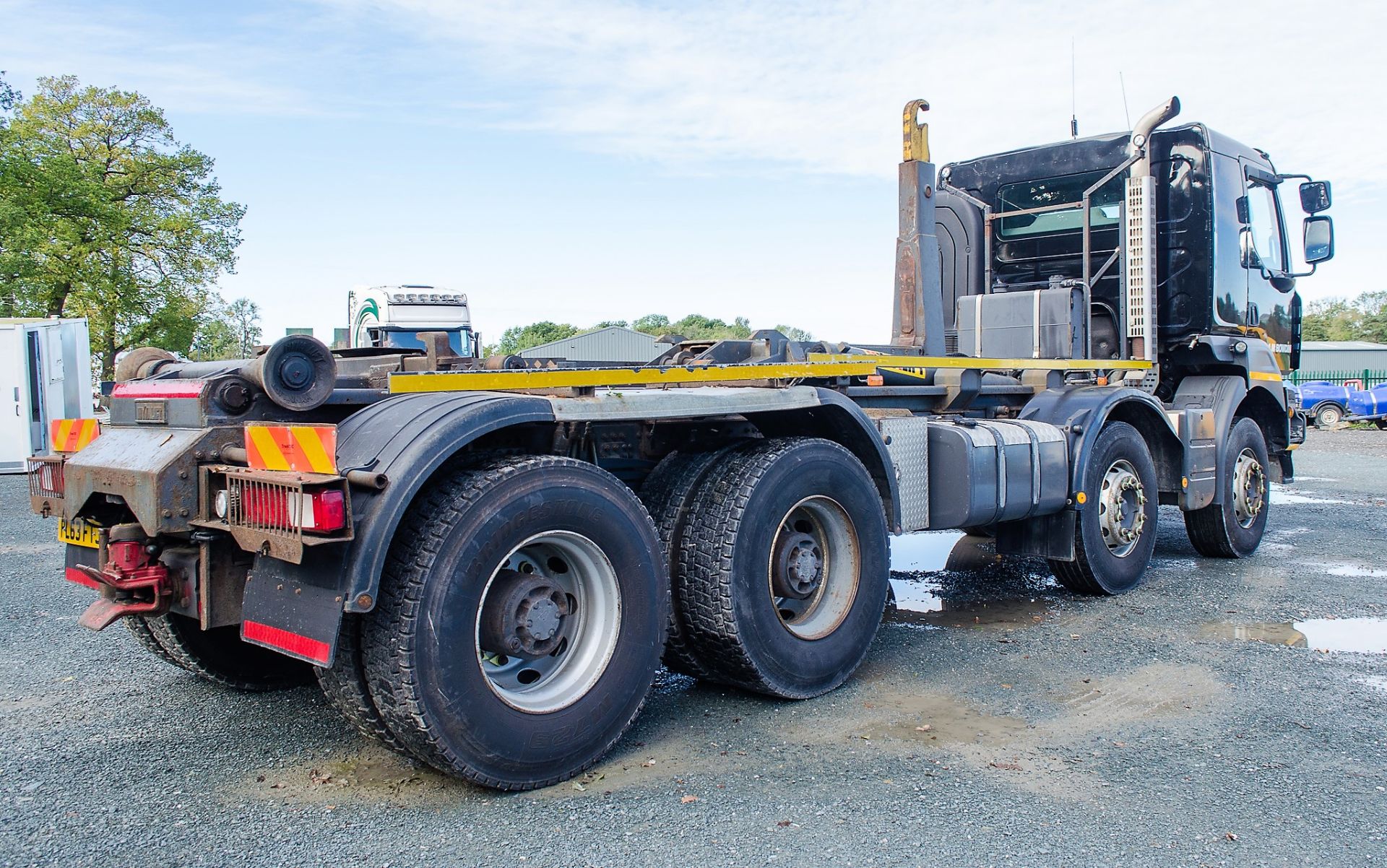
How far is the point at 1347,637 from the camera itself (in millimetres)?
5812

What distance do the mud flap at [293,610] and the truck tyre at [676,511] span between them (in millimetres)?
1506

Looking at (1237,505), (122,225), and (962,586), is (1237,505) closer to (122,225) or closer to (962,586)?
(962,586)

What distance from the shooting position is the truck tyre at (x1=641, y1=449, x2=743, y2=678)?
452 cm

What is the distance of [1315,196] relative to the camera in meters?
8.39

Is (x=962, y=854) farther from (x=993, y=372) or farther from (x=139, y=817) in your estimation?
(x=993, y=372)

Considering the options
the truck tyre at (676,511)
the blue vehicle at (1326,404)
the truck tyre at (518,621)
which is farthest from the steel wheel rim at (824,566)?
the blue vehicle at (1326,404)

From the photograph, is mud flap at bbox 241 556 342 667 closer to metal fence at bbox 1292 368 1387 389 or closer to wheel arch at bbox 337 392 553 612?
wheel arch at bbox 337 392 553 612

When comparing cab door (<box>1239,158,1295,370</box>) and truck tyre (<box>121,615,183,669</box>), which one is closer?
truck tyre (<box>121,615,183,669</box>)

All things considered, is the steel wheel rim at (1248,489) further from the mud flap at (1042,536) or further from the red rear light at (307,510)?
the red rear light at (307,510)

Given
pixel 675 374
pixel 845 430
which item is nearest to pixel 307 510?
pixel 675 374

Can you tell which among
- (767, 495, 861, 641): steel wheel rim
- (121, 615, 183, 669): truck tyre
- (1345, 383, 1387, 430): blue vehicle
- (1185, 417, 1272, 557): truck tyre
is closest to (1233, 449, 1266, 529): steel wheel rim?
(1185, 417, 1272, 557): truck tyre

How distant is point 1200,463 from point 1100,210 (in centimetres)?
200

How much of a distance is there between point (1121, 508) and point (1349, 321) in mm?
95592

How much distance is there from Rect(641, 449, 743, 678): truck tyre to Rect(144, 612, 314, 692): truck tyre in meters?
1.69
